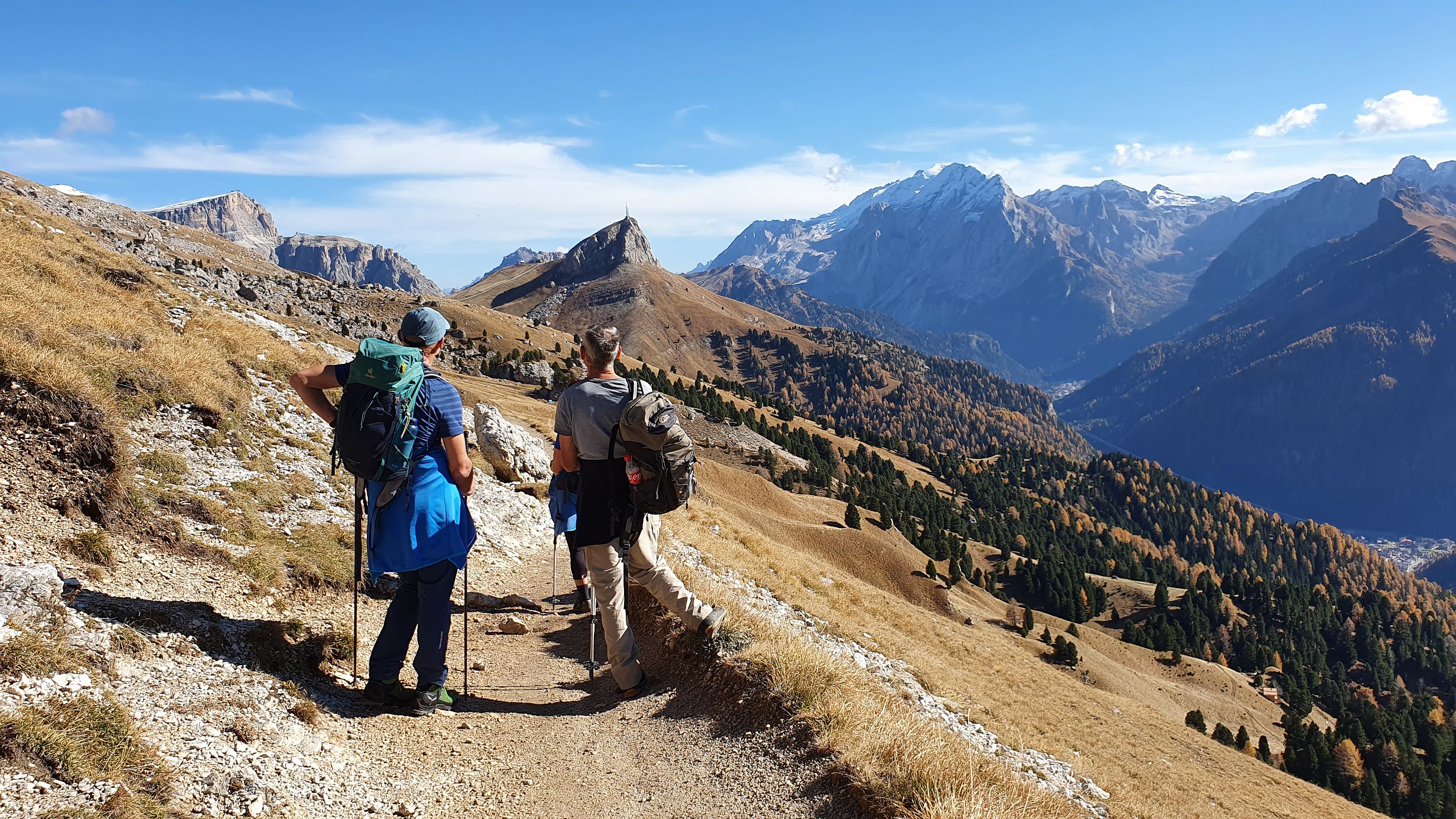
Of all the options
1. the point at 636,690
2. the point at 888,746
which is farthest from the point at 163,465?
the point at 888,746

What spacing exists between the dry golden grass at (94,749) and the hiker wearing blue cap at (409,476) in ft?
7.23

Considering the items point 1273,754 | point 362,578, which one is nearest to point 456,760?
point 362,578

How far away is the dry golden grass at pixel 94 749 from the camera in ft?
16.0

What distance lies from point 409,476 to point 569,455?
166 cm

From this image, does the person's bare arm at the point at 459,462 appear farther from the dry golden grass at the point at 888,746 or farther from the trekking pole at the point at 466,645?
the dry golden grass at the point at 888,746

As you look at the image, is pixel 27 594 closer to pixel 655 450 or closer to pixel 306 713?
pixel 306 713

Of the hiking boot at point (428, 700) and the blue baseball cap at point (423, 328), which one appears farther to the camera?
the hiking boot at point (428, 700)

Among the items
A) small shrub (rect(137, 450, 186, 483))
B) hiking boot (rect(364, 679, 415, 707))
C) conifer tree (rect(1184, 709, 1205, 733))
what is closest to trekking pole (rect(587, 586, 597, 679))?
hiking boot (rect(364, 679, 415, 707))

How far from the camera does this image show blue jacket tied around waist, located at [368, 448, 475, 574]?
23.6 feet

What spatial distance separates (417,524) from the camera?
23.8ft

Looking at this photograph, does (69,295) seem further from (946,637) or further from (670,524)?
(946,637)

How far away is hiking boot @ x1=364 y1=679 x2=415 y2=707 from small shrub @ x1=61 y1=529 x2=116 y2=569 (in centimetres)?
332

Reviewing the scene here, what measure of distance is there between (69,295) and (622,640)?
1446 cm

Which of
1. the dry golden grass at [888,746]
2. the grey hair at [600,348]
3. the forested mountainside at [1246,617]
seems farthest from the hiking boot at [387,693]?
the forested mountainside at [1246,617]
